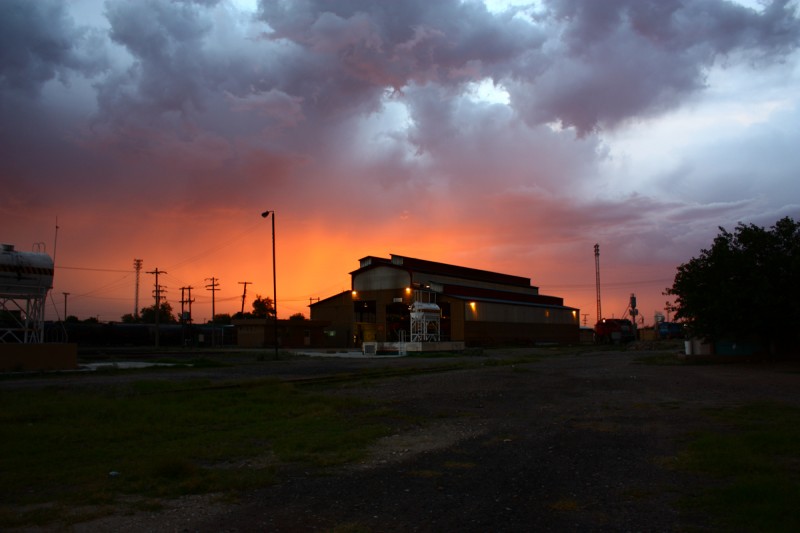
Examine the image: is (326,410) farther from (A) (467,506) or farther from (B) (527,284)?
(B) (527,284)

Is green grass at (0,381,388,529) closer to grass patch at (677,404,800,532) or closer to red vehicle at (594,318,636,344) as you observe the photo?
grass patch at (677,404,800,532)

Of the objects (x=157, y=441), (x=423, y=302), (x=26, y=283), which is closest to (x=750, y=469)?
(x=157, y=441)

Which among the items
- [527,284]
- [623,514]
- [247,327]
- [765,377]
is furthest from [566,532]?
[527,284]

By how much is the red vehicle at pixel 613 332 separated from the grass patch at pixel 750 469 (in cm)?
7429

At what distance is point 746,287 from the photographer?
3125cm

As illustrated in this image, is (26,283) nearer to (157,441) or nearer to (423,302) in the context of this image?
(157,441)

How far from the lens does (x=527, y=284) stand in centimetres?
11650

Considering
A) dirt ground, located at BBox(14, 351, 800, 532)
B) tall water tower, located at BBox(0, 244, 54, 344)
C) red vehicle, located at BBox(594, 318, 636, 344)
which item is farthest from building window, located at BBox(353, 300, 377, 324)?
dirt ground, located at BBox(14, 351, 800, 532)

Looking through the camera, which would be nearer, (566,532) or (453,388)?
(566,532)

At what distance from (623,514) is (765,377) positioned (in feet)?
70.4

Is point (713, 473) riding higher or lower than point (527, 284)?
lower

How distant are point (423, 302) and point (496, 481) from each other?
64526 millimetres

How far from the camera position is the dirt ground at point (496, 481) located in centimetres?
639

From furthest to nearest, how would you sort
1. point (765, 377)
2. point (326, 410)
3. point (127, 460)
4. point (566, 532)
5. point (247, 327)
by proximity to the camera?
1. point (247, 327)
2. point (765, 377)
3. point (326, 410)
4. point (127, 460)
5. point (566, 532)
